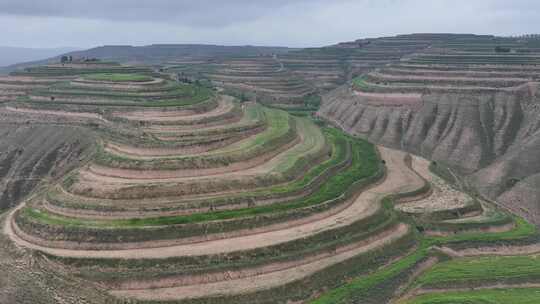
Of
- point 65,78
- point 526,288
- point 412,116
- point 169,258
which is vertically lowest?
point 526,288

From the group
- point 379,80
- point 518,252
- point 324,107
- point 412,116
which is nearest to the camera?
point 518,252

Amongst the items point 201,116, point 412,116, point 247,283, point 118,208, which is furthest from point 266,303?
point 412,116

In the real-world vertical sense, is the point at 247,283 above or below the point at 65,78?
below

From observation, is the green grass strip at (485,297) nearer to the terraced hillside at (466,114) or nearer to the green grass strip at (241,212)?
the green grass strip at (241,212)

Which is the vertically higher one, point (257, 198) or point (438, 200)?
point (257, 198)

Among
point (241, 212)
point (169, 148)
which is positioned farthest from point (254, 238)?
point (169, 148)

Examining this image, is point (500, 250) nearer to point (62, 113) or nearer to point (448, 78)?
point (448, 78)

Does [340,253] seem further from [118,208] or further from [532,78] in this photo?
[532,78]
